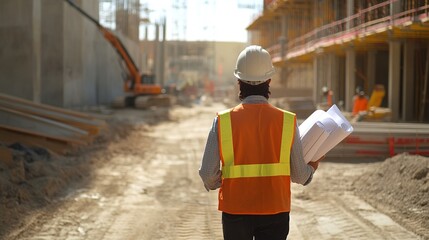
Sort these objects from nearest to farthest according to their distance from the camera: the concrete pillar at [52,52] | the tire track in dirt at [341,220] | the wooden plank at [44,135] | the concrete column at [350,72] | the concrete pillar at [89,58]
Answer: the tire track in dirt at [341,220] → the wooden plank at [44,135] → the concrete pillar at [52,52] → the concrete pillar at [89,58] → the concrete column at [350,72]

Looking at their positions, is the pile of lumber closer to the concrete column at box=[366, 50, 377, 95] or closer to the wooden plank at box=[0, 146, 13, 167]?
the wooden plank at box=[0, 146, 13, 167]

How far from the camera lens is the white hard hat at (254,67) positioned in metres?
3.14

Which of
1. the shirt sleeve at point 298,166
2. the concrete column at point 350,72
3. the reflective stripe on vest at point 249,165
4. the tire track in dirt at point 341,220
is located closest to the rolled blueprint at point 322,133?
the shirt sleeve at point 298,166

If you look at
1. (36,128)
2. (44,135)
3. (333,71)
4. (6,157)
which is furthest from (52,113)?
(333,71)

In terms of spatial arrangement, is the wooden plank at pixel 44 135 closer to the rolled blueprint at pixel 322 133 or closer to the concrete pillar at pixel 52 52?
the rolled blueprint at pixel 322 133

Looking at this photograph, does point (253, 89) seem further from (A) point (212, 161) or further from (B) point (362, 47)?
(B) point (362, 47)

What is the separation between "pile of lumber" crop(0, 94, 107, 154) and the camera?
1153cm

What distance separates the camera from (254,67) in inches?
123

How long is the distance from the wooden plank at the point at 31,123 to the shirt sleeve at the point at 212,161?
918cm

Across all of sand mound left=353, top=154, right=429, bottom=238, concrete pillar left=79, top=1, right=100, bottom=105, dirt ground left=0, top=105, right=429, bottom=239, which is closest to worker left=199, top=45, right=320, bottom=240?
dirt ground left=0, top=105, right=429, bottom=239

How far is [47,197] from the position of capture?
27.0 feet

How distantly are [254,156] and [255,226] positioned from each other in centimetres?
37

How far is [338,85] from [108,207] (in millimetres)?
26031

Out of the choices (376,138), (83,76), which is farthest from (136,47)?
(376,138)
